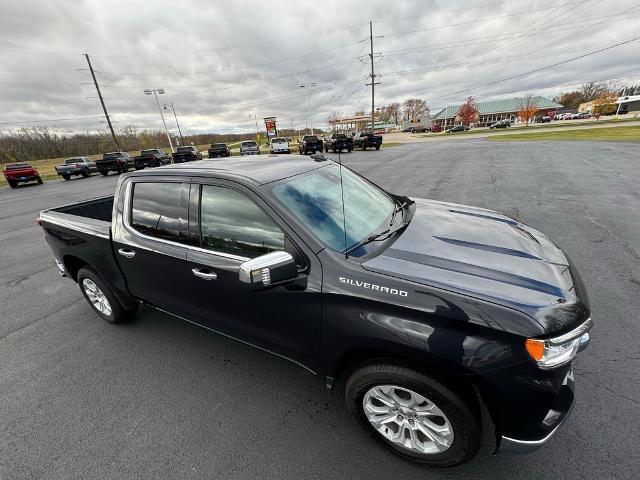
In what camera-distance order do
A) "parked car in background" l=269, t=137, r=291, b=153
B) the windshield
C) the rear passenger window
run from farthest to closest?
"parked car in background" l=269, t=137, r=291, b=153, the rear passenger window, the windshield

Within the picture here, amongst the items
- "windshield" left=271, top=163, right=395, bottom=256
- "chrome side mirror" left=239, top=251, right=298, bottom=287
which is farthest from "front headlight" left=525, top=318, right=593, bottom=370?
"chrome side mirror" left=239, top=251, right=298, bottom=287

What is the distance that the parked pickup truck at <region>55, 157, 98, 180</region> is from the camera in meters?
22.9

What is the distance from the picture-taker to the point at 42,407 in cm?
251

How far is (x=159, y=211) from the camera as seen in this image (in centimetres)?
266

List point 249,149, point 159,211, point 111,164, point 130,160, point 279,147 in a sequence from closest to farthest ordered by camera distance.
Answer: point 159,211 → point 111,164 → point 130,160 → point 249,149 → point 279,147

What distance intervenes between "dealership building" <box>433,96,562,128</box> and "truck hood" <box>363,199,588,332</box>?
102m

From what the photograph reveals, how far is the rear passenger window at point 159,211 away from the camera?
252cm

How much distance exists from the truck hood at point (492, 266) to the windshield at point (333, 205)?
262mm

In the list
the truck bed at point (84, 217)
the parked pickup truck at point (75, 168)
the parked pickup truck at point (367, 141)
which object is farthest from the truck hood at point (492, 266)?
the parked pickup truck at point (75, 168)

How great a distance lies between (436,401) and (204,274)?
1770 millimetres

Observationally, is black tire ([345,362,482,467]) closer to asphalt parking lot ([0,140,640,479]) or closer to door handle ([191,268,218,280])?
asphalt parking lot ([0,140,640,479])

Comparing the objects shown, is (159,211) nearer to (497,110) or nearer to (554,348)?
(554,348)

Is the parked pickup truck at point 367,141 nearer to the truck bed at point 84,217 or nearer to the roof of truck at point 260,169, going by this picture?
the truck bed at point 84,217

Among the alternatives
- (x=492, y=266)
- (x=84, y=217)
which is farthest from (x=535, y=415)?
(x=84, y=217)
